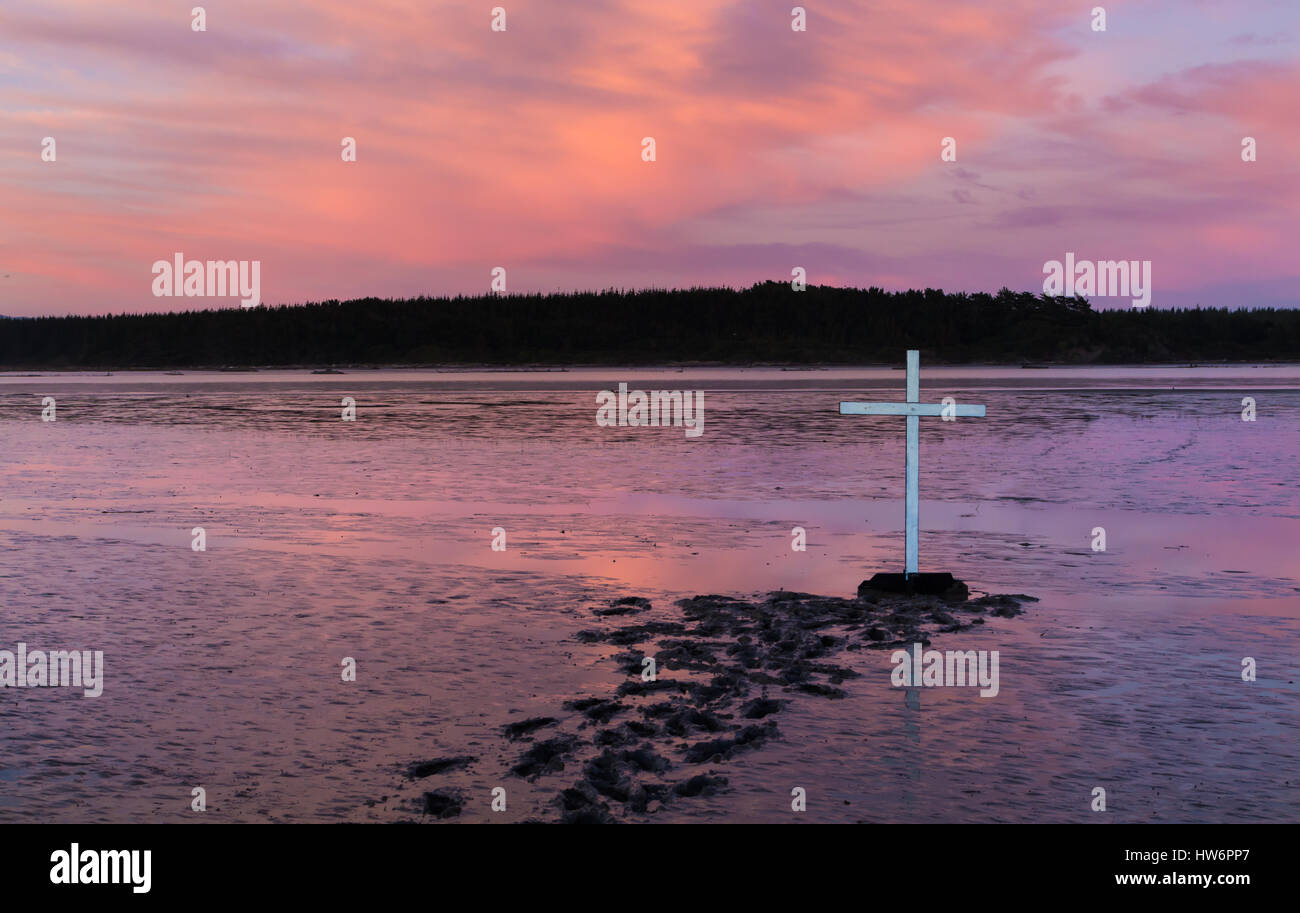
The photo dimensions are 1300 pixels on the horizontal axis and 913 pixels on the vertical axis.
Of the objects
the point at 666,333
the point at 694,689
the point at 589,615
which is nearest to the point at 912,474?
the point at 589,615

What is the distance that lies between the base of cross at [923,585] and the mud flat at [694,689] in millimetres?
26

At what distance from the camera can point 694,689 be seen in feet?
26.3

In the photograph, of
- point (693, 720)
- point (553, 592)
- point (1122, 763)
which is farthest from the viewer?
point (553, 592)

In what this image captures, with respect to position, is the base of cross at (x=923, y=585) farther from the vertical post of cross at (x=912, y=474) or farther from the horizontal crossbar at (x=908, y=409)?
Answer: the horizontal crossbar at (x=908, y=409)

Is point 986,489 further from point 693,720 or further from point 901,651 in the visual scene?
point 693,720

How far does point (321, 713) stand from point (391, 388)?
6266cm

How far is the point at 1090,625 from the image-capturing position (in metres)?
9.81

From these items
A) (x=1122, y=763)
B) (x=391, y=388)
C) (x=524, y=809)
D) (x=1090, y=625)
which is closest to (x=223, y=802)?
(x=524, y=809)

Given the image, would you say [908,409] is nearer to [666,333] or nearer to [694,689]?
[694,689]

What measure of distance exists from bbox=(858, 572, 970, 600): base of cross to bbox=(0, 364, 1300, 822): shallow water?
596 millimetres

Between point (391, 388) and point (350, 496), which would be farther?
point (391, 388)

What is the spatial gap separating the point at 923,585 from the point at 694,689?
3794 millimetres

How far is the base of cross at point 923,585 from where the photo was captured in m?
11.0

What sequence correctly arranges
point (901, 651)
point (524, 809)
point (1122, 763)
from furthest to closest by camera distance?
1. point (901, 651)
2. point (1122, 763)
3. point (524, 809)
